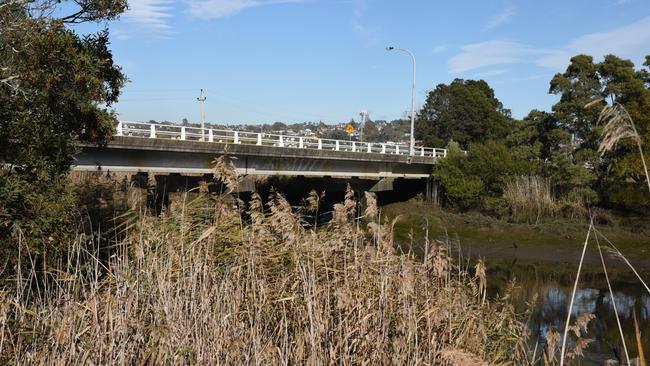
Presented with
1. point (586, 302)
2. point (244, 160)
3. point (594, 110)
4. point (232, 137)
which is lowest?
point (586, 302)

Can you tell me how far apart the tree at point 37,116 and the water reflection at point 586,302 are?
7.62 metres

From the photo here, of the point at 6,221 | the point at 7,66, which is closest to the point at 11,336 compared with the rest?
the point at 6,221

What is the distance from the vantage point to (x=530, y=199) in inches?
1382

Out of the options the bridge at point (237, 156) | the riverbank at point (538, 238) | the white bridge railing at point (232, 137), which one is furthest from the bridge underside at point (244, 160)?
the riverbank at point (538, 238)

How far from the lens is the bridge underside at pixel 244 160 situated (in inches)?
911

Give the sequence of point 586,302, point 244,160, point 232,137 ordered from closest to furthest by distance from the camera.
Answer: point 586,302, point 244,160, point 232,137

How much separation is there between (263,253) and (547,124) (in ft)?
112

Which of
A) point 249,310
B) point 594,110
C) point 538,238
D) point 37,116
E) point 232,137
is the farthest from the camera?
point 594,110

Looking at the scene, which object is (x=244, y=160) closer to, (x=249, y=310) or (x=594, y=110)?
(x=594, y=110)

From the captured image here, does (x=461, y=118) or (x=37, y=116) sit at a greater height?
(x=461, y=118)

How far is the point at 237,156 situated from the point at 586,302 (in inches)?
648

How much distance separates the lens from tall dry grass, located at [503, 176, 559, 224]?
112 ft

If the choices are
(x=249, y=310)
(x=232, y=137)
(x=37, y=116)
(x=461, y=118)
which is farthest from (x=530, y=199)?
(x=249, y=310)

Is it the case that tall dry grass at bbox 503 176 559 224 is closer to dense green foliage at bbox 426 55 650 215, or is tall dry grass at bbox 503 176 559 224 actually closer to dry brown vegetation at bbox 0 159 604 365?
dense green foliage at bbox 426 55 650 215
